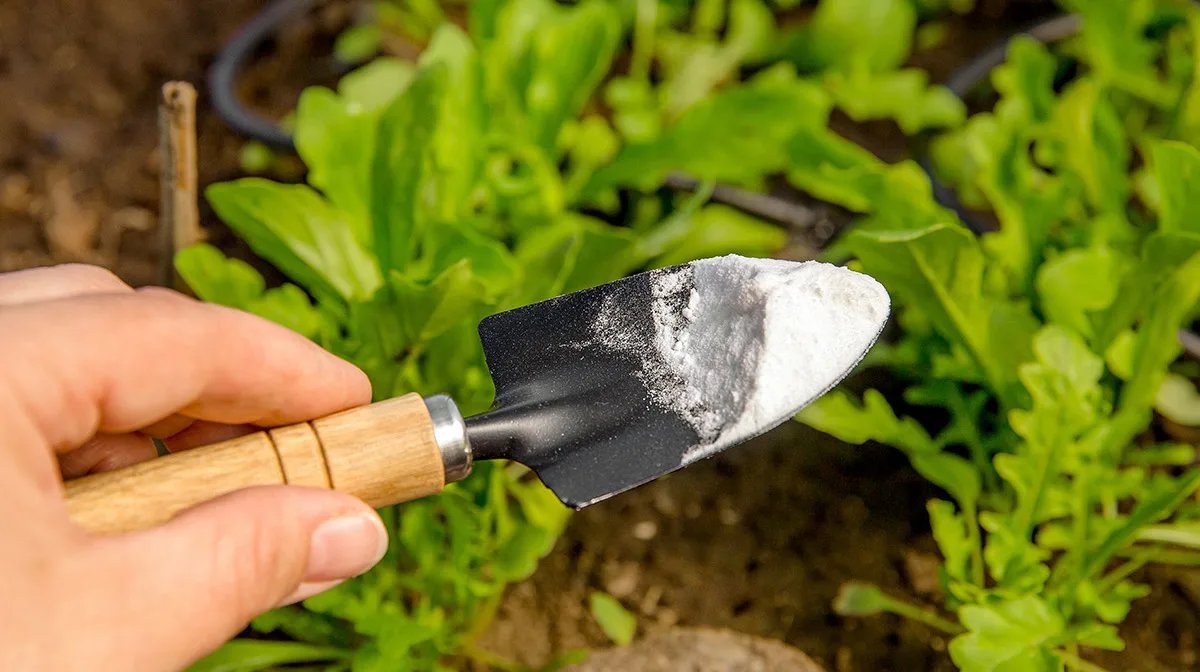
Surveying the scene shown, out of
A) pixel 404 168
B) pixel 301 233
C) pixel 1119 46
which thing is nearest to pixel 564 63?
pixel 404 168

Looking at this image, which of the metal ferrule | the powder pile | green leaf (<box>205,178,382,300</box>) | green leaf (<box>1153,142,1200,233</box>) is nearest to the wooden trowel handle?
the metal ferrule

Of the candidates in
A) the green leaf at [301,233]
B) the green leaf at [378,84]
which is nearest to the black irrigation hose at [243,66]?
the green leaf at [378,84]

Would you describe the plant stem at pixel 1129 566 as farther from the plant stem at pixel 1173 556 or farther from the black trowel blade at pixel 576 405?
the black trowel blade at pixel 576 405

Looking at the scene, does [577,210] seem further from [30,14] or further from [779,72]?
[30,14]

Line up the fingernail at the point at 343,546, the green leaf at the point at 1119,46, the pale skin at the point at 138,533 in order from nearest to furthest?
the pale skin at the point at 138,533 < the fingernail at the point at 343,546 < the green leaf at the point at 1119,46

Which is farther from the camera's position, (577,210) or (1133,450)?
(577,210)

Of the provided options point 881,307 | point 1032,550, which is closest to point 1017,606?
point 1032,550

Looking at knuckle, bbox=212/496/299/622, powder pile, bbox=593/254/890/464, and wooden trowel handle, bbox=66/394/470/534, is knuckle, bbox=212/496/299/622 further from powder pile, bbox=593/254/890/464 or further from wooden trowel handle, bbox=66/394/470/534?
powder pile, bbox=593/254/890/464
